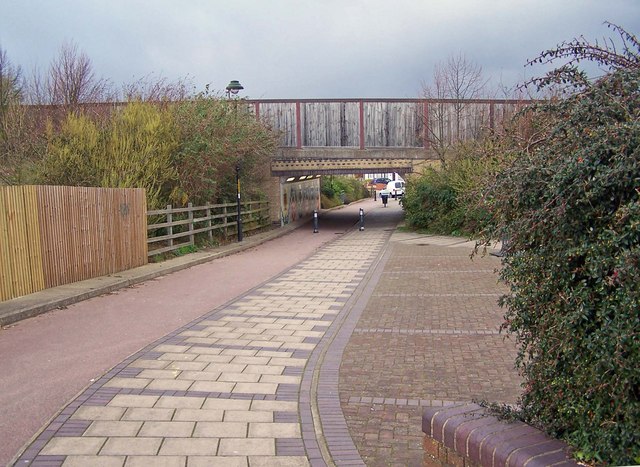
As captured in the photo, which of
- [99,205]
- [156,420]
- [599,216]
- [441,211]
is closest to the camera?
[599,216]

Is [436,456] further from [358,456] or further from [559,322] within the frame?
[559,322]

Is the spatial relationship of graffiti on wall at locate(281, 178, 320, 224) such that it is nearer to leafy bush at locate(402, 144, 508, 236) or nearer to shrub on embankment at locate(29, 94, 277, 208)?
leafy bush at locate(402, 144, 508, 236)

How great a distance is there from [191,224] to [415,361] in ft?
43.3

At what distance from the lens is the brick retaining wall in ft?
9.38

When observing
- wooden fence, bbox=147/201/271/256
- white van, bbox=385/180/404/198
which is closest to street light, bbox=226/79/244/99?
wooden fence, bbox=147/201/271/256

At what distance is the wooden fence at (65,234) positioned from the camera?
9914mm

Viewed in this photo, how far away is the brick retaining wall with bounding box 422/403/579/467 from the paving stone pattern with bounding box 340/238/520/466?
740 millimetres

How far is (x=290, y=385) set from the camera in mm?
5863

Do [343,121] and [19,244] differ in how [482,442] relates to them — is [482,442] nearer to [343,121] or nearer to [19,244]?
[19,244]

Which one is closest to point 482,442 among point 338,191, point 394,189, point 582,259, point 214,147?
point 582,259

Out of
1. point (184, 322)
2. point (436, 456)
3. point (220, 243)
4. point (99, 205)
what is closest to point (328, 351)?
point (184, 322)

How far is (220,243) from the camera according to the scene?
21406mm

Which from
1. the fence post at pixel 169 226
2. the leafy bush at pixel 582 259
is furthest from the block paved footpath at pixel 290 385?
the fence post at pixel 169 226

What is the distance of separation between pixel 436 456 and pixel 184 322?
587 cm
